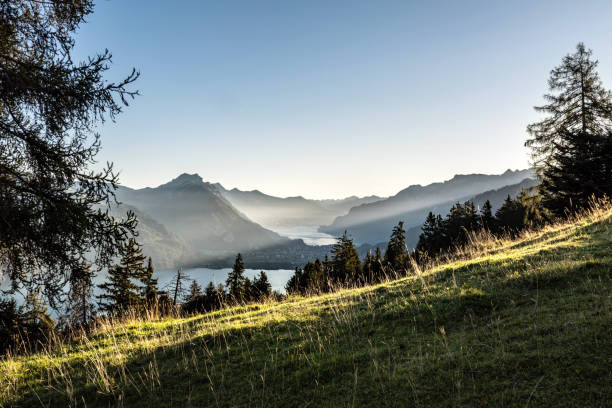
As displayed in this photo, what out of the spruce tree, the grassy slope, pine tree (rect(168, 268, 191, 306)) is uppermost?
the spruce tree

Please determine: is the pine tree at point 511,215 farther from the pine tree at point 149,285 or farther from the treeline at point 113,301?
the pine tree at point 149,285

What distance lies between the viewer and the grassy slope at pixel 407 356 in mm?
2926

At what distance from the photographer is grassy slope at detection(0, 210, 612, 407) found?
2926 mm

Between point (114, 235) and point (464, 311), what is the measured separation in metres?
8.23

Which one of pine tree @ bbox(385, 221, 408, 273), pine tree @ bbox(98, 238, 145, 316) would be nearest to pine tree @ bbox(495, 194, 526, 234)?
pine tree @ bbox(385, 221, 408, 273)

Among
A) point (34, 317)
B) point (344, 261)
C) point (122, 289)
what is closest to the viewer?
point (34, 317)

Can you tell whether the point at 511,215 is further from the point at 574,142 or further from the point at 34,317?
the point at 34,317

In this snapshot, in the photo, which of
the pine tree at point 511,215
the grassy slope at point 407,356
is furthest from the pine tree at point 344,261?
the grassy slope at point 407,356

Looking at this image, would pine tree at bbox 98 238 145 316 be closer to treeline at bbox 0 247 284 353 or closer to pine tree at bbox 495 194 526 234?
treeline at bbox 0 247 284 353

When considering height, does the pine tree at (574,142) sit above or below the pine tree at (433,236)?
above

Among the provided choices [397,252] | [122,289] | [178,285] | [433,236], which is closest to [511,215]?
[433,236]

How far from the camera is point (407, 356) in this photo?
3.88m

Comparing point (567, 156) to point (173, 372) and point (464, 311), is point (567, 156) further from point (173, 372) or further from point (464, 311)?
point (173, 372)

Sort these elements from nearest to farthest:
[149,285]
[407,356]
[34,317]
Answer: [407,356] → [34,317] → [149,285]
